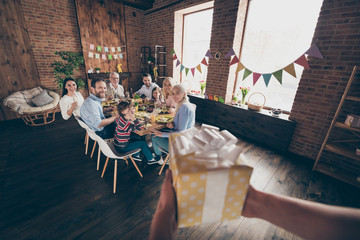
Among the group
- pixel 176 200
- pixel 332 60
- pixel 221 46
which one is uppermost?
pixel 221 46

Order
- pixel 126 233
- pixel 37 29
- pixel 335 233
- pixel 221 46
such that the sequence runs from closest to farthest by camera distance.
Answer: pixel 335 233, pixel 126 233, pixel 221 46, pixel 37 29

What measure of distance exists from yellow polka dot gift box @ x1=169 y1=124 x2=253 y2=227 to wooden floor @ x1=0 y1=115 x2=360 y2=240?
4.02 ft

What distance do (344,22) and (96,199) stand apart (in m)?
4.05

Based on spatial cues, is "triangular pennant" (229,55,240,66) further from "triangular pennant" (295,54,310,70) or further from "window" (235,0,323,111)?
→ "triangular pennant" (295,54,310,70)

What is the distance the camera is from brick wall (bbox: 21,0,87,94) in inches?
152

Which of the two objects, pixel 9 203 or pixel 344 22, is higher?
pixel 344 22

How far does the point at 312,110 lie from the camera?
2.55 m

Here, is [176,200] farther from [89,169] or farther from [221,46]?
[221,46]

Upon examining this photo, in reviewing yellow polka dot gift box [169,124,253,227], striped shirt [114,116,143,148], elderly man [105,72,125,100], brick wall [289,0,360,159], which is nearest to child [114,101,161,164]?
striped shirt [114,116,143,148]

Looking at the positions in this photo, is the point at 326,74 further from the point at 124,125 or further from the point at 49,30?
the point at 49,30

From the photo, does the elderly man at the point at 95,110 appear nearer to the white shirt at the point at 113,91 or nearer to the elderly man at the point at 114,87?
the elderly man at the point at 114,87

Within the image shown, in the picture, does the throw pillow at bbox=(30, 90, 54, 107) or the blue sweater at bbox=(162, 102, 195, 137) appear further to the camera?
the throw pillow at bbox=(30, 90, 54, 107)

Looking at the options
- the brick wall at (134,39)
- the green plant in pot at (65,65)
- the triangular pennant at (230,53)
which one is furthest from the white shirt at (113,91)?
the triangular pennant at (230,53)

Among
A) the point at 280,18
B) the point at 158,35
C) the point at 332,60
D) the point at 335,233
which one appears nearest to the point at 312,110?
the point at 332,60
